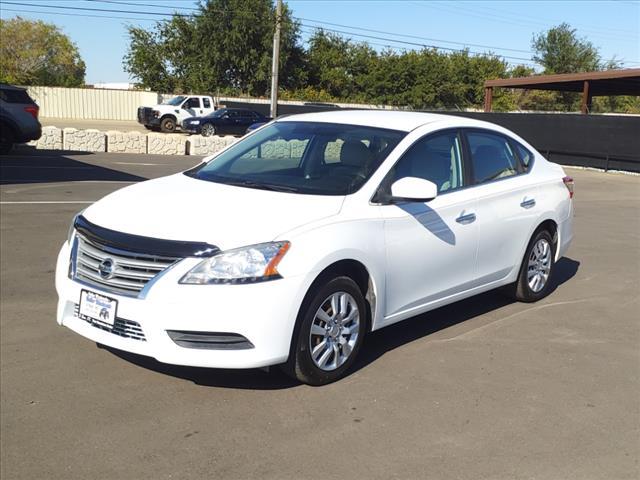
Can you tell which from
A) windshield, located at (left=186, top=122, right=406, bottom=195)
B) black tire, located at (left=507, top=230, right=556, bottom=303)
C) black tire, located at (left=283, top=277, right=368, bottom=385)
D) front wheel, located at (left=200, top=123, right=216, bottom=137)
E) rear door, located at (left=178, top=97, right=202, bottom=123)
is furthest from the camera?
rear door, located at (left=178, top=97, right=202, bottom=123)

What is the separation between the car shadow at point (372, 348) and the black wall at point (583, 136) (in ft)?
57.4

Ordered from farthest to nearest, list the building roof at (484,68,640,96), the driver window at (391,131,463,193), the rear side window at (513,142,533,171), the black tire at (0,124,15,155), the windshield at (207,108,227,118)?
the windshield at (207,108,227,118) < the building roof at (484,68,640,96) < the black tire at (0,124,15,155) < the rear side window at (513,142,533,171) < the driver window at (391,131,463,193)

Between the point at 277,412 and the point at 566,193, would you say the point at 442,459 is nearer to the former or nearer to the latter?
the point at 277,412

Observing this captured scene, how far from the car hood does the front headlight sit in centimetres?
5

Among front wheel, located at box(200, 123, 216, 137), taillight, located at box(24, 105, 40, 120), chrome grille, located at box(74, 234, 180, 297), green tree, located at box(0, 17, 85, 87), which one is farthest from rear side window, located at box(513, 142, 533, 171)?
green tree, located at box(0, 17, 85, 87)

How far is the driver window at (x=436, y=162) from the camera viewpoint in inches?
205

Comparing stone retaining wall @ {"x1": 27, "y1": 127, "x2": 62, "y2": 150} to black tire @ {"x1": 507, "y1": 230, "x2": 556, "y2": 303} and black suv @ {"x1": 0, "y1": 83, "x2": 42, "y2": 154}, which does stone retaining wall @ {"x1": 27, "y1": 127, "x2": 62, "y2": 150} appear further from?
black tire @ {"x1": 507, "y1": 230, "x2": 556, "y2": 303}

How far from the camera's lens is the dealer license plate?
4188mm

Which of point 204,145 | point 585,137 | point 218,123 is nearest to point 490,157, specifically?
point 204,145

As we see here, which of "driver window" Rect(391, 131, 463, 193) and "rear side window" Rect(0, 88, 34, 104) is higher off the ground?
"rear side window" Rect(0, 88, 34, 104)

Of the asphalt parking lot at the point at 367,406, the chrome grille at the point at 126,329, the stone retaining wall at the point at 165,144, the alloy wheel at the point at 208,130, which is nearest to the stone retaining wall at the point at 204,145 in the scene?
the stone retaining wall at the point at 165,144

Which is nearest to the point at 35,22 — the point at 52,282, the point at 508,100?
the point at 508,100

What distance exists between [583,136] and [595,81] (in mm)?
6697

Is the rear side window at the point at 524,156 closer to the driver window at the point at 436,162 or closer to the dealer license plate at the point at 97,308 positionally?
the driver window at the point at 436,162
